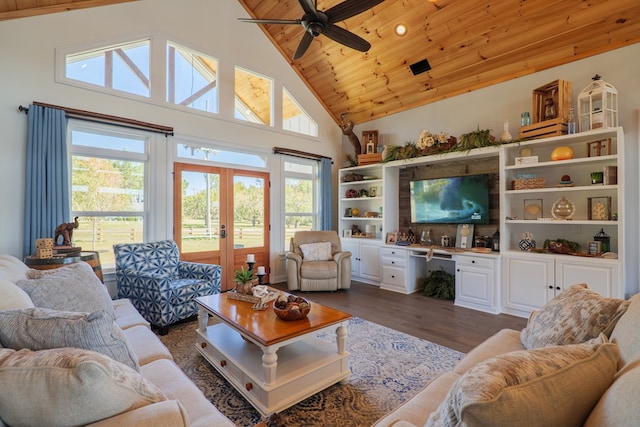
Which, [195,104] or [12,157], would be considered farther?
[195,104]

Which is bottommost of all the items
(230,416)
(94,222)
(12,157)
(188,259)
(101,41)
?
(230,416)

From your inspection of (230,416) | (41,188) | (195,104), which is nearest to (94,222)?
(41,188)

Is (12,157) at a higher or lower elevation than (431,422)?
higher

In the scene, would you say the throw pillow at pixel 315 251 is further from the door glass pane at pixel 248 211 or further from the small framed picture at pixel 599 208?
the small framed picture at pixel 599 208

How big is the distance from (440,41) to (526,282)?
133 inches

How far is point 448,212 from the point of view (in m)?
4.66

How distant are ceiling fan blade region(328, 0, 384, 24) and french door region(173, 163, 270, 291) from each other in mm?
2849

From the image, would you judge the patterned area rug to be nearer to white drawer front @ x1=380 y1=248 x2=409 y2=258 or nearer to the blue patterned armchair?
the blue patterned armchair

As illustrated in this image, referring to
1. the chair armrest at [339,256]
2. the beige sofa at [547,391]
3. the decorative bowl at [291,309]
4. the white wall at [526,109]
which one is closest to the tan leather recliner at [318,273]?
the chair armrest at [339,256]

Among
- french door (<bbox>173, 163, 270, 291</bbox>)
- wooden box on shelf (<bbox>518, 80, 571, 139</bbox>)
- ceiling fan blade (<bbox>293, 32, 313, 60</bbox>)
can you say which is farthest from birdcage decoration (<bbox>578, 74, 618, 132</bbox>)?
french door (<bbox>173, 163, 270, 291</bbox>)

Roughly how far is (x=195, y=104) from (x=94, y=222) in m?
2.15

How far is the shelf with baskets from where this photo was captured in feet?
18.9

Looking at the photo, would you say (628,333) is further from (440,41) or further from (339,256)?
(440,41)

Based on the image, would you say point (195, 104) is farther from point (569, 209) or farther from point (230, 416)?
point (569, 209)
